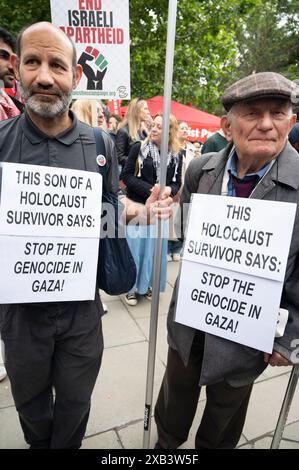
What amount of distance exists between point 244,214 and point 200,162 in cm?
46

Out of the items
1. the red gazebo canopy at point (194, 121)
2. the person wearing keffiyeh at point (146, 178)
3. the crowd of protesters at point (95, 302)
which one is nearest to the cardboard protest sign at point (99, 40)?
the person wearing keffiyeh at point (146, 178)

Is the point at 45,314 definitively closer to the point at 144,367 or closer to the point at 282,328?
the point at 282,328

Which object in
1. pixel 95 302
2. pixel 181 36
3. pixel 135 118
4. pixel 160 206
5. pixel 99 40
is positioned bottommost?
pixel 95 302

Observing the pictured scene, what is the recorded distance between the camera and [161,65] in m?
8.64

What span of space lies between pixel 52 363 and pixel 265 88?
1552 mm

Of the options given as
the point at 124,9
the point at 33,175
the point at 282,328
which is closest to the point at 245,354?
the point at 282,328

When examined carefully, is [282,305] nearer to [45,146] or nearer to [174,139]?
[45,146]

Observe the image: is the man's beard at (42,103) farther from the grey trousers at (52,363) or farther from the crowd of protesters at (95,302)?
the grey trousers at (52,363)

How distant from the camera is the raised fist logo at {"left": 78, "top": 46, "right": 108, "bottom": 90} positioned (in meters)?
2.33

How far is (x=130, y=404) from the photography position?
2189 millimetres

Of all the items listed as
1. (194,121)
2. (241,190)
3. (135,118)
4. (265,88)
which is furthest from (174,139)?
(194,121)

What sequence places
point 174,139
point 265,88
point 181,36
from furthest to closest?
point 181,36 < point 174,139 < point 265,88

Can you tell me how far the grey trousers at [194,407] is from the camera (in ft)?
5.15

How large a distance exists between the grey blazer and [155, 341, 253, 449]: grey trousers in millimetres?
130
